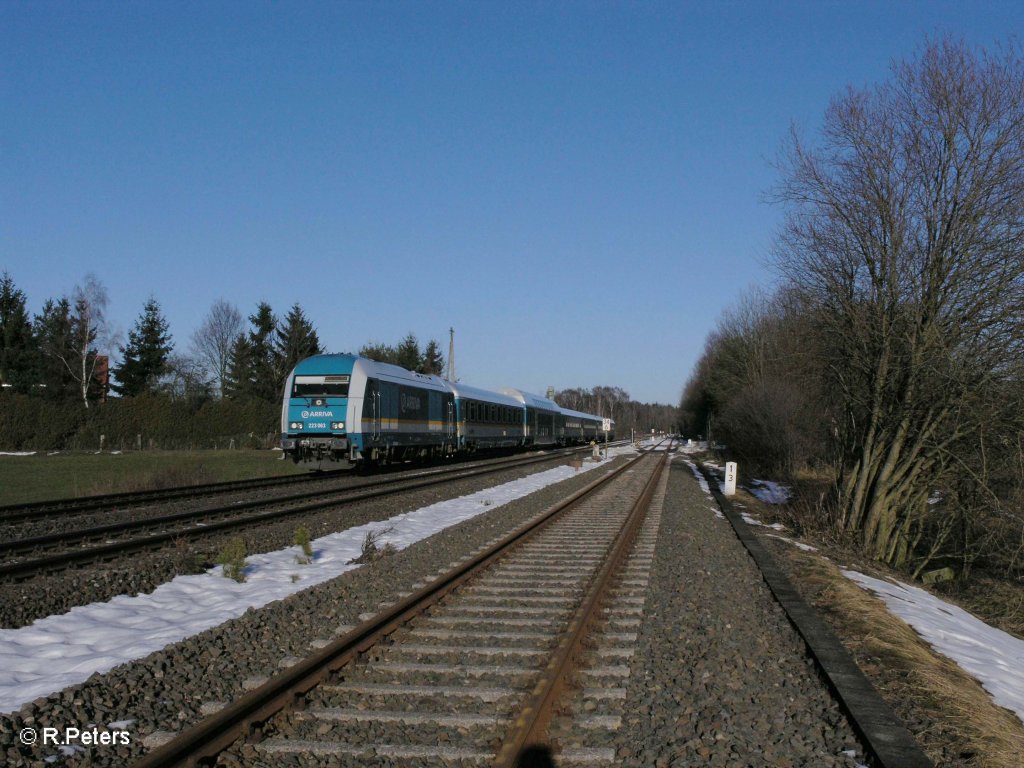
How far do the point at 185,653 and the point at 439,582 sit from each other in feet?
9.63

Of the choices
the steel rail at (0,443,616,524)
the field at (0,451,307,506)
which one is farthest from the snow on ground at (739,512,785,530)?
the field at (0,451,307,506)

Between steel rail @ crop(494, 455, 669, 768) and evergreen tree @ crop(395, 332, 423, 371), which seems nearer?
steel rail @ crop(494, 455, 669, 768)

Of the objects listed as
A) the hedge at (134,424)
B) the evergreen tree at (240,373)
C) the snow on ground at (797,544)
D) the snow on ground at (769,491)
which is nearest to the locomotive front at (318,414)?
the snow on ground at (769,491)

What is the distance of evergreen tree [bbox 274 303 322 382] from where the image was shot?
67688 mm

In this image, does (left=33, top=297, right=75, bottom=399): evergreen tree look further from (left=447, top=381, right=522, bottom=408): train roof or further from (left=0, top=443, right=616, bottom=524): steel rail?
(left=0, top=443, right=616, bottom=524): steel rail

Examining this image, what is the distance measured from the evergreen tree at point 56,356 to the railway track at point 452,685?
54130 mm

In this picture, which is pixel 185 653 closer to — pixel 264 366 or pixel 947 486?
pixel 947 486

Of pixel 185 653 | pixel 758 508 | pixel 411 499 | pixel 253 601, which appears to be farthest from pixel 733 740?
pixel 758 508

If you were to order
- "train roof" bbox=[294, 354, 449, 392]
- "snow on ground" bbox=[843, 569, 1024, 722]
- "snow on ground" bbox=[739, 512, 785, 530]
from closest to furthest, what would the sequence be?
1. "snow on ground" bbox=[843, 569, 1024, 722]
2. "snow on ground" bbox=[739, 512, 785, 530]
3. "train roof" bbox=[294, 354, 449, 392]

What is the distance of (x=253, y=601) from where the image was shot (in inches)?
325

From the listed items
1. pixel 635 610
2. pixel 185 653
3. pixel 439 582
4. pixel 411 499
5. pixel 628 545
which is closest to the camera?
pixel 185 653

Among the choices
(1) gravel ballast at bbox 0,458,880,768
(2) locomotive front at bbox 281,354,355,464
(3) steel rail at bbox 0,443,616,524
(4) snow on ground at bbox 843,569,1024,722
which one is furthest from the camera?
(2) locomotive front at bbox 281,354,355,464

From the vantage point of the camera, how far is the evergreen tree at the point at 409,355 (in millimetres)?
82750

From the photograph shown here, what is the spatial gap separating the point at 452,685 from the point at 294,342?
6508cm
